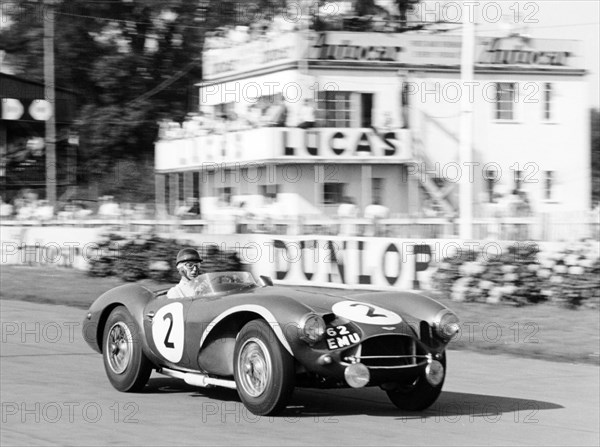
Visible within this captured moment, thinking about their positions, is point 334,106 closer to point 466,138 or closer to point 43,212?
point 43,212

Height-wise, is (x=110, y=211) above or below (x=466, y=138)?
below

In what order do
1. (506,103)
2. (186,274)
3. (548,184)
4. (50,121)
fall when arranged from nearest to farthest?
(186,274) → (506,103) → (548,184) → (50,121)

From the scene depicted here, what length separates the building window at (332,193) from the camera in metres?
32.7

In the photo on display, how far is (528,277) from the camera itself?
1598 centimetres

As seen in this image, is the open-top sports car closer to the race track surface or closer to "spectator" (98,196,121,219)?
the race track surface

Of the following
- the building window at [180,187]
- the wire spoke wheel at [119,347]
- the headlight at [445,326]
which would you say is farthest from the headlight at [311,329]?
the building window at [180,187]

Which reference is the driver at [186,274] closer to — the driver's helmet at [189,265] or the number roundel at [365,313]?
the driver's helmet at [189,265]

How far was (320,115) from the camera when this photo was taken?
108 feet

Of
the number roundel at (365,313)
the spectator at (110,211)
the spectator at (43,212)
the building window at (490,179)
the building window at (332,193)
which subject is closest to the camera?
the number roundel at (365,313)

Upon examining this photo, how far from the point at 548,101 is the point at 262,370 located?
2898cm

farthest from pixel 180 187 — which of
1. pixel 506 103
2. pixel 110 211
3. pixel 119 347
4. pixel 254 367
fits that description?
pixel 254 367

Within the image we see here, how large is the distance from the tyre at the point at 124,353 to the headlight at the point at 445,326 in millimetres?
2343

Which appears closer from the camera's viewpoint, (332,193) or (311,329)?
(311,329)

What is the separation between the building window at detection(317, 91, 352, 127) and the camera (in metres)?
33.2
